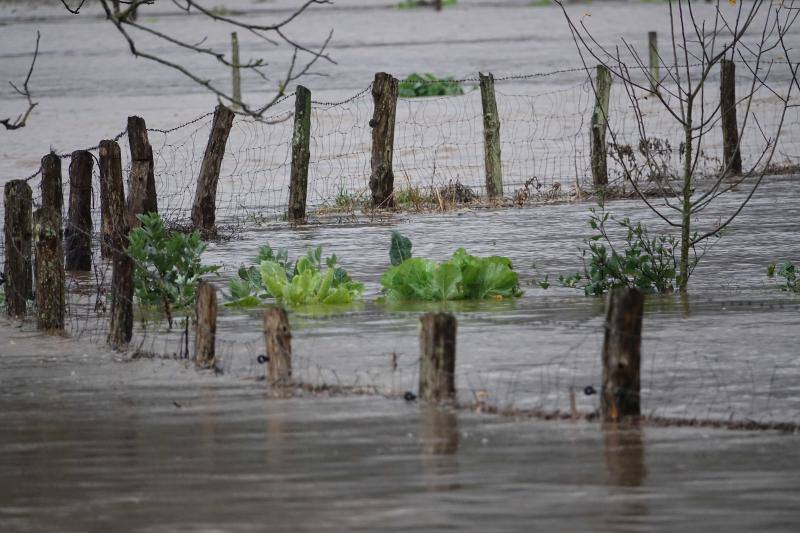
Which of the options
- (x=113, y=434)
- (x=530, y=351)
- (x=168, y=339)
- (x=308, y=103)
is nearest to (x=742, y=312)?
(x=530, y=351)

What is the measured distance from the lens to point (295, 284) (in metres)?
12.2

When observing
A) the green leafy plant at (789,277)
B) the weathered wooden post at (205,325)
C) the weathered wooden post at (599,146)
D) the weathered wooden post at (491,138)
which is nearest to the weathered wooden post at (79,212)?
the weathered wooden post at (205,325)

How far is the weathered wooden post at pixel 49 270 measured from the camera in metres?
11.0

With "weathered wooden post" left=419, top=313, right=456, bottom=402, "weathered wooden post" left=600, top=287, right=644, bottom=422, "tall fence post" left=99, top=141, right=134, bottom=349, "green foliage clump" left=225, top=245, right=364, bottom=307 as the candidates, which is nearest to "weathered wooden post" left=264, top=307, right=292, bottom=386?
"weathered wooden post" left=419, top=313, right=456, bottom=402

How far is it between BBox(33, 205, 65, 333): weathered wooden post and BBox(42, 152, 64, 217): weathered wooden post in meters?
1.91

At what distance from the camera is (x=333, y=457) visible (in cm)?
736

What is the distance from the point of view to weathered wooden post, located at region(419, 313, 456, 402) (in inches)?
321

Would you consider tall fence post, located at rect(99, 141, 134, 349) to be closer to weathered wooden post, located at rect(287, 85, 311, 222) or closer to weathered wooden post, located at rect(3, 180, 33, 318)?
weathered wooden post, located at rect(3, 180, 33, 318)

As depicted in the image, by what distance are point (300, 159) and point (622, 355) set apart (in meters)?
10.6

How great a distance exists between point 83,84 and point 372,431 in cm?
3805

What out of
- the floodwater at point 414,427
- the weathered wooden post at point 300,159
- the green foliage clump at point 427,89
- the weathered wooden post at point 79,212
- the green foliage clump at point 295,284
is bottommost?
the floodwater at point 414,427

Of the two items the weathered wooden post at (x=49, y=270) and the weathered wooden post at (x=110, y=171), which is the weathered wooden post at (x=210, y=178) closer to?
the weathered wooden post at (x=110, y=171)

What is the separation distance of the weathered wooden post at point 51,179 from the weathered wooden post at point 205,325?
147 inches

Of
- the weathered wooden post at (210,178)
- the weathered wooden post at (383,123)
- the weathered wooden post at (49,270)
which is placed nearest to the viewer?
the weathered wooden post at (49,270)
